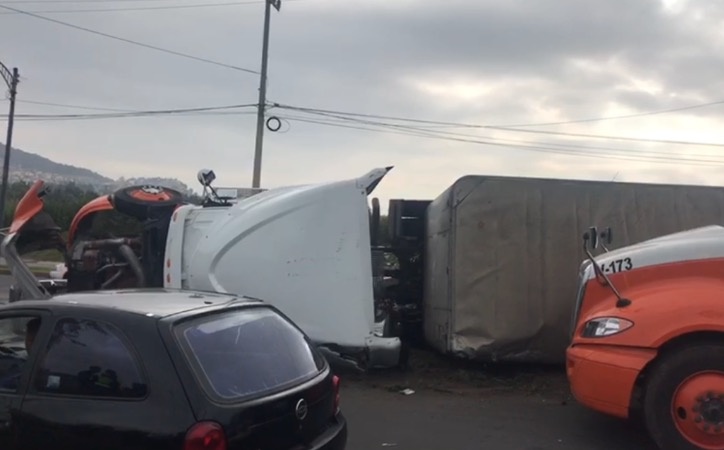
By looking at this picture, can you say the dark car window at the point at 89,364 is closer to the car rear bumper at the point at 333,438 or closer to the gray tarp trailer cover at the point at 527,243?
the car rear bumper at the point at 333,438

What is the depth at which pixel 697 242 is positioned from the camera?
649cm

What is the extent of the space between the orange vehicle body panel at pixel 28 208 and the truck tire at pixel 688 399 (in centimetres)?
695

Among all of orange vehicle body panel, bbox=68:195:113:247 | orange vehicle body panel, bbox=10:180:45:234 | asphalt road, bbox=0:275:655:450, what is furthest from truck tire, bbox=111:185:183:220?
asphalt road, bbox=0:275:655:450

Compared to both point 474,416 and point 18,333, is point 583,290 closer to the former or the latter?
point 474,416

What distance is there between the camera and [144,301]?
4641 mm

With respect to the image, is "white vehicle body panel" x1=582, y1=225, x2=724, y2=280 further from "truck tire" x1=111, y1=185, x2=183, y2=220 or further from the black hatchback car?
"truck tire" x1=111, y1=185, x2=183, y2=220

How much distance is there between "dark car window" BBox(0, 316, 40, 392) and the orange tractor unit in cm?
404

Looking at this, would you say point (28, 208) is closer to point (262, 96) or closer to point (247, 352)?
point (247, 352)

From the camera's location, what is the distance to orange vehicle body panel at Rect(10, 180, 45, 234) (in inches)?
369

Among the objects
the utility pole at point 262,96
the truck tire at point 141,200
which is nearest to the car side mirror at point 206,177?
the truck tire at point 141,200

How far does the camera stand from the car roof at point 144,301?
439 centimetres

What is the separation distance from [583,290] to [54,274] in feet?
25.6

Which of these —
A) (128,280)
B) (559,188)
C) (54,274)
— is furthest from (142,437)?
(54,274)

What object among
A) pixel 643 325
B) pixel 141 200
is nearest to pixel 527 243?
pixel 643 325
